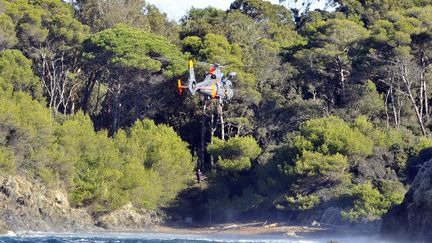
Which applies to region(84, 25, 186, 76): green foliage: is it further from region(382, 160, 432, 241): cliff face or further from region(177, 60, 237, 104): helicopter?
region(382, 160, 432, 241): cliff face

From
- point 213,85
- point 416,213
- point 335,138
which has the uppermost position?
point 213,85

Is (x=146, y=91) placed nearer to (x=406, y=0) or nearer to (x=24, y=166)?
(x=24, y=166)

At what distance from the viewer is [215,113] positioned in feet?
253

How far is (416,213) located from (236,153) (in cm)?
2315

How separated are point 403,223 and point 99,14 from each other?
1545 inches

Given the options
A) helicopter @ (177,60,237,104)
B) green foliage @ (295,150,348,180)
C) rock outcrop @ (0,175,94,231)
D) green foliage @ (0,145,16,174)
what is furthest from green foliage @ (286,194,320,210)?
green foliage @ (0,145,16,174)

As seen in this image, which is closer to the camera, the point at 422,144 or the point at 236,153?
the point at 422,144

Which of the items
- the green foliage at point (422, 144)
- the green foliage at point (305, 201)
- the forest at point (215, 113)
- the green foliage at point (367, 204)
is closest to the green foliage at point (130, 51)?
the forest at point (215, 113)

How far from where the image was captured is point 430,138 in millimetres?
68312

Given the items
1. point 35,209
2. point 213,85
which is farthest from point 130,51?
point 35,209

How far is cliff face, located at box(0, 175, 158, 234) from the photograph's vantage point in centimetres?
6256

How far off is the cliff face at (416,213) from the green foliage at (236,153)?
1870cm

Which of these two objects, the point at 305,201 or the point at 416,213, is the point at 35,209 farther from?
the point at 416,213

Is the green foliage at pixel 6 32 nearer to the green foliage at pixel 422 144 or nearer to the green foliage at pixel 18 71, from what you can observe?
the green foliage at pixel 18 71
